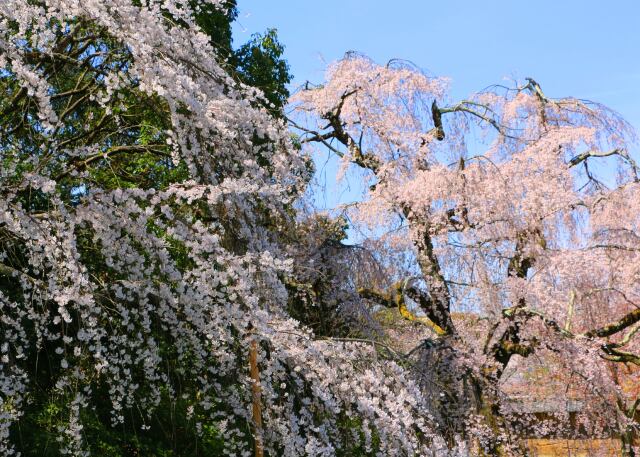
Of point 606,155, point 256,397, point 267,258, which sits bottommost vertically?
point 256,397

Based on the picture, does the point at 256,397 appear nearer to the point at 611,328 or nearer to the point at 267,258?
the point at 267,258

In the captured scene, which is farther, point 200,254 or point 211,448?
point 211,448

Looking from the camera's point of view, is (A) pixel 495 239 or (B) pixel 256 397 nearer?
(B) pixel 256 397

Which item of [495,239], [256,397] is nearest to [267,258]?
[256,397]

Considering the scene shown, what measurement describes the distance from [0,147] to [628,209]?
784 centimetres

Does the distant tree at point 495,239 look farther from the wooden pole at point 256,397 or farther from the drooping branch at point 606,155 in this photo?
the wooden pole at point 256,397

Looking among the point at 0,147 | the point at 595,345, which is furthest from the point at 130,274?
the point at 595,345

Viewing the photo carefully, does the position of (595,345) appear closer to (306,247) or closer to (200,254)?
(306,247)

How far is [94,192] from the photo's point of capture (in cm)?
362

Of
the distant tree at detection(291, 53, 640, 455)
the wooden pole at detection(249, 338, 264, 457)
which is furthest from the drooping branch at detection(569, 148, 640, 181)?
the wooden pole at detection(249, 338, 264, 457)

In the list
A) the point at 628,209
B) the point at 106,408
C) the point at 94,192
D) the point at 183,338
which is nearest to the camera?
the point at 94,192

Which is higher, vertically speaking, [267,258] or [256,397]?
[267,258]

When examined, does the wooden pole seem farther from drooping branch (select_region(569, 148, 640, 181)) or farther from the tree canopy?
drooping branch (select_region(569, 148, 640, 181))

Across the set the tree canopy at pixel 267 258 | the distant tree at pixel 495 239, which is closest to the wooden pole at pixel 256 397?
the tree canopy at pixel 267 258
